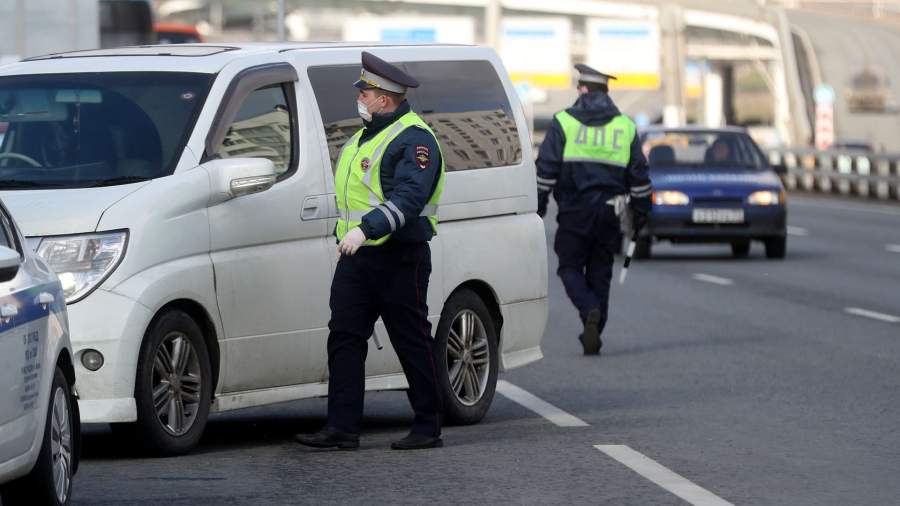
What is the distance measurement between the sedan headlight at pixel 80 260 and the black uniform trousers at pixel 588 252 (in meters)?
6.12

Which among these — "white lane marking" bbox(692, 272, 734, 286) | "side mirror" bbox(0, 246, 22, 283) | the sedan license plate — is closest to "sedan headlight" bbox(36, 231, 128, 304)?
"side mirror" bbox(0, 246, 22, 283)

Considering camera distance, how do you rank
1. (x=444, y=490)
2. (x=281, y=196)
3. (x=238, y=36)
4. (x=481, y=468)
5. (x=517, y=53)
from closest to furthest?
(x=444, y=490)
(x=481, y=468)
(x=281, y=196)
(x=517, y=53)
(x=238, y=36)

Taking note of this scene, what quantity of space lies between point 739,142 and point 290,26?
8887 cm

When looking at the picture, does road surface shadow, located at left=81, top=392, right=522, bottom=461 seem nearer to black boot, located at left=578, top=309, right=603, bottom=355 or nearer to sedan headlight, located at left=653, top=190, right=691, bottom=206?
black boot, located at left=578, top=309, right=603, bottom=355

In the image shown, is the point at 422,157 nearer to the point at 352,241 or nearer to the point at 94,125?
the point at 352,241

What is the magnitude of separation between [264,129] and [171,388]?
1.38 m

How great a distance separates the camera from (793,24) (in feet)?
432

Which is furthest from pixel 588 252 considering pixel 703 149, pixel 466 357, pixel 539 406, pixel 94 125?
pixel 703 149

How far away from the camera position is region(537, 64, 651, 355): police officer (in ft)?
46.6

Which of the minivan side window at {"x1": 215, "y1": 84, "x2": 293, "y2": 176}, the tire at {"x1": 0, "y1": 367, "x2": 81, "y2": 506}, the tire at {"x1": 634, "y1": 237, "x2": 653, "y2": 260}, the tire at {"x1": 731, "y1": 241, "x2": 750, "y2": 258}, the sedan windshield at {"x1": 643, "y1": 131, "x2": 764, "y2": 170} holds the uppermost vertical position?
the minivan side window at {"x1": 215, "y1": 84, "x2": 293, "y2": 176}

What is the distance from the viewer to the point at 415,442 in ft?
30.3

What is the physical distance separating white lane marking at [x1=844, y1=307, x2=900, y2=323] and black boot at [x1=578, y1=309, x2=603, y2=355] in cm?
Answer: 377

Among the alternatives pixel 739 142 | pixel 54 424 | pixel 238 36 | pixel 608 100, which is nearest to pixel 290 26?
pixel 238 36

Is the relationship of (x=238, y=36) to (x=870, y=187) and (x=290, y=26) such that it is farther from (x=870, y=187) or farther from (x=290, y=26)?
(x=870, y=187)
